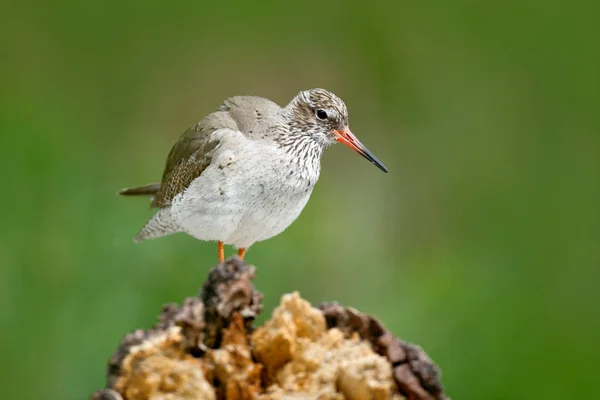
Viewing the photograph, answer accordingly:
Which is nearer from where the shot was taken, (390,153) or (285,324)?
(285,324)

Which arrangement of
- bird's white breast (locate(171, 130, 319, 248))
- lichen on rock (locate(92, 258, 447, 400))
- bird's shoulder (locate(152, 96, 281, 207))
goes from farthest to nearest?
bird's shoulder (locate(152, 96, 281, 207)), bird's white breast (locate(171, 130, 319, 248)), lichen on rock (locate(92, 258, 447, 400))

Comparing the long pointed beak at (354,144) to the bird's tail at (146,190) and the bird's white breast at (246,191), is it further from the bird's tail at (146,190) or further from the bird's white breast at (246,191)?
the bird's tail at (146,190)

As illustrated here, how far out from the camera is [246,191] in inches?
73.2

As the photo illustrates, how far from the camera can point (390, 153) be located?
4.29 meters

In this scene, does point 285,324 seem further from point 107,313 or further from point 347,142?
point 107,313

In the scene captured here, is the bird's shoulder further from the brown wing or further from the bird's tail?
the bird's tail

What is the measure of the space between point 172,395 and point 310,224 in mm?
2216

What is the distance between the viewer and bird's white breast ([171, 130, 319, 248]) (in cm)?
186

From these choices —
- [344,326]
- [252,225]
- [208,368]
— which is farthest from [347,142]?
[208,368]

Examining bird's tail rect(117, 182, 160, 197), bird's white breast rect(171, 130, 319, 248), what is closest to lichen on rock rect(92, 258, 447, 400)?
bird's white breast rect(171, 130, 319, 248)

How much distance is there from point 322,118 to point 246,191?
0.26m

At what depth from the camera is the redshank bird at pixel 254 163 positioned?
6.14 feet

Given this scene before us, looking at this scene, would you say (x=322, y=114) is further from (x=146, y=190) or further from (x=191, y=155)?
(x=146, y=190)

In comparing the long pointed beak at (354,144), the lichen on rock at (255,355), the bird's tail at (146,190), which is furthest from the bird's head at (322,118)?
the lichen on rock at (255,355)
